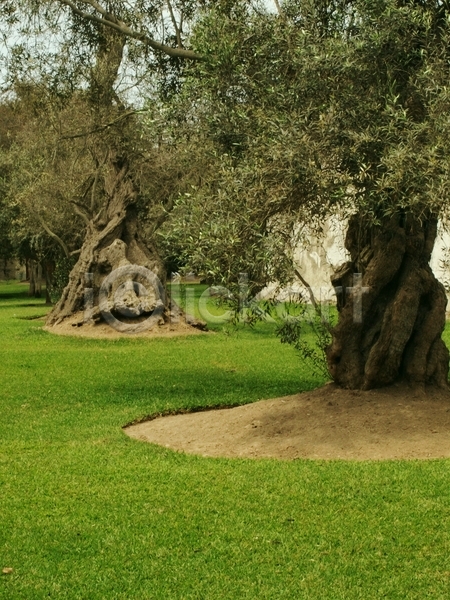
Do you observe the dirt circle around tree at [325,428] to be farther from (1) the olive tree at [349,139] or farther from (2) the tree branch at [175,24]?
(2) the tree branch at [175,24]

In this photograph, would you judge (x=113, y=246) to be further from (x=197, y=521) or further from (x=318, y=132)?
(x=197, y=521)

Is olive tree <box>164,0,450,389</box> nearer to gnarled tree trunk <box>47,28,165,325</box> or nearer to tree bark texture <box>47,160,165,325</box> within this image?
gnarled tree trunk <box>47,28,165,325</box>

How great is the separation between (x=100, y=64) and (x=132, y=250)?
8027mm

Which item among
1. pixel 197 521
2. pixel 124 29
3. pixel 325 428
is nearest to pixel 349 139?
pixel 325 428

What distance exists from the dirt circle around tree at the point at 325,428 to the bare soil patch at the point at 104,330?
10.7 meters

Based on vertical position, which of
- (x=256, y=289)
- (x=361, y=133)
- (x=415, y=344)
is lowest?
(x=415, y=344)

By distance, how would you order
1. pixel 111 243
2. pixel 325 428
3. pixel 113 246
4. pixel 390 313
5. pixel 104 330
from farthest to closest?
pixel 111 243
pixel 113 246
pixel 104 330
pixel 390 313
pixel 325 428

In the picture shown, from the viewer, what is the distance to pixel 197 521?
24.7 feet

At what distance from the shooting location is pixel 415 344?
1104cm

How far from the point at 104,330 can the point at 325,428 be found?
502 inches

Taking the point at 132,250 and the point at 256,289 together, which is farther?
the point at 132,250

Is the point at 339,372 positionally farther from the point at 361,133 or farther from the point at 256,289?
the point at 361,133

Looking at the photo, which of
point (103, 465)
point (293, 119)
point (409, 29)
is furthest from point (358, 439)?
point (409, 29)

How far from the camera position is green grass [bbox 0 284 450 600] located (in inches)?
248
